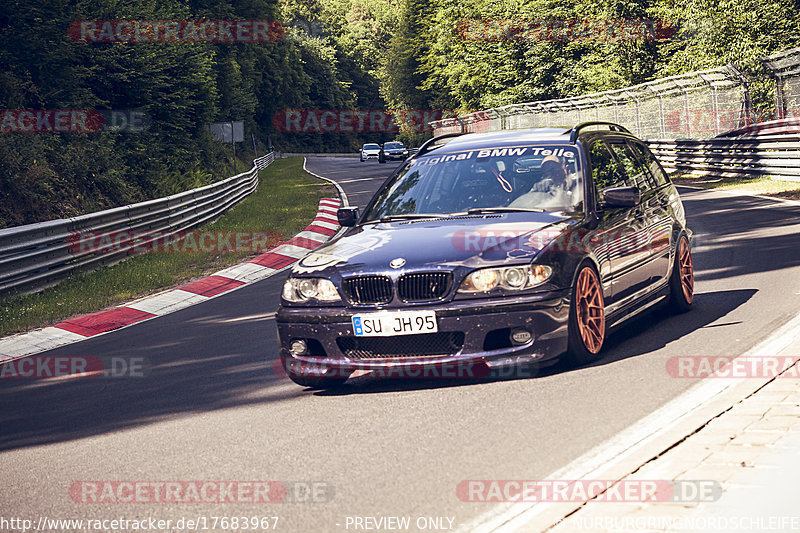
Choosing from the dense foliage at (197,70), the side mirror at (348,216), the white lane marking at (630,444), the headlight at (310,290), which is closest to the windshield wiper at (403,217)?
the side mirror at (348,216)

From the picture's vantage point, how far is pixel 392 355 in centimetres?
614

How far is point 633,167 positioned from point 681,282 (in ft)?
3.48

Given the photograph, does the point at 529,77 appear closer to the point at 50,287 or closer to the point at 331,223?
the point at 331,223

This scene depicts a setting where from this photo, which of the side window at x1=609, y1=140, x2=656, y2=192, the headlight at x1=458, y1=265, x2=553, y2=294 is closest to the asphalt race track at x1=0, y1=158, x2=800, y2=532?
the headlight at x1=458, y1=265, x2=553, y2=294

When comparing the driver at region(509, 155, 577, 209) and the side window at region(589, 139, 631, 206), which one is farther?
the side window at region(589, 139, 631, 206)

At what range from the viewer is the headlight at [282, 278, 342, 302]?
630 centimetres

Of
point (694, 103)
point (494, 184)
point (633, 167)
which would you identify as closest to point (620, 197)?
point (494, 184)

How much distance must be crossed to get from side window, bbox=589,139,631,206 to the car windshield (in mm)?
209

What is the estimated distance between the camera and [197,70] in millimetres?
33750

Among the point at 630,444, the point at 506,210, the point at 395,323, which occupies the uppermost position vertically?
the point at 506,210

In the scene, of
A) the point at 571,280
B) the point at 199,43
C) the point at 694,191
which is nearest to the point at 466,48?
the point at 199,43

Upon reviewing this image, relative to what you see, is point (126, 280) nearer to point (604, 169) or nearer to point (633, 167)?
point (633, 167)

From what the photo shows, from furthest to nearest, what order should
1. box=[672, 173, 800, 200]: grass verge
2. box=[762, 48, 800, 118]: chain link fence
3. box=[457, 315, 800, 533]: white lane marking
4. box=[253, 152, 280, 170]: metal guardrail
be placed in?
box=[253, 152, 280, 170]: metal guardrail → box=[762, 48, 800, 118]: chain link fence → box=[672, 173, 800, 200]: grass verge → box=[457, 315, 800, 533]: white lane marking

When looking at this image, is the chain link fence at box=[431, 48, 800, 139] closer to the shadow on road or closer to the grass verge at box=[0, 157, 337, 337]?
the grass verge at box=[0, 157, 337, 337]
